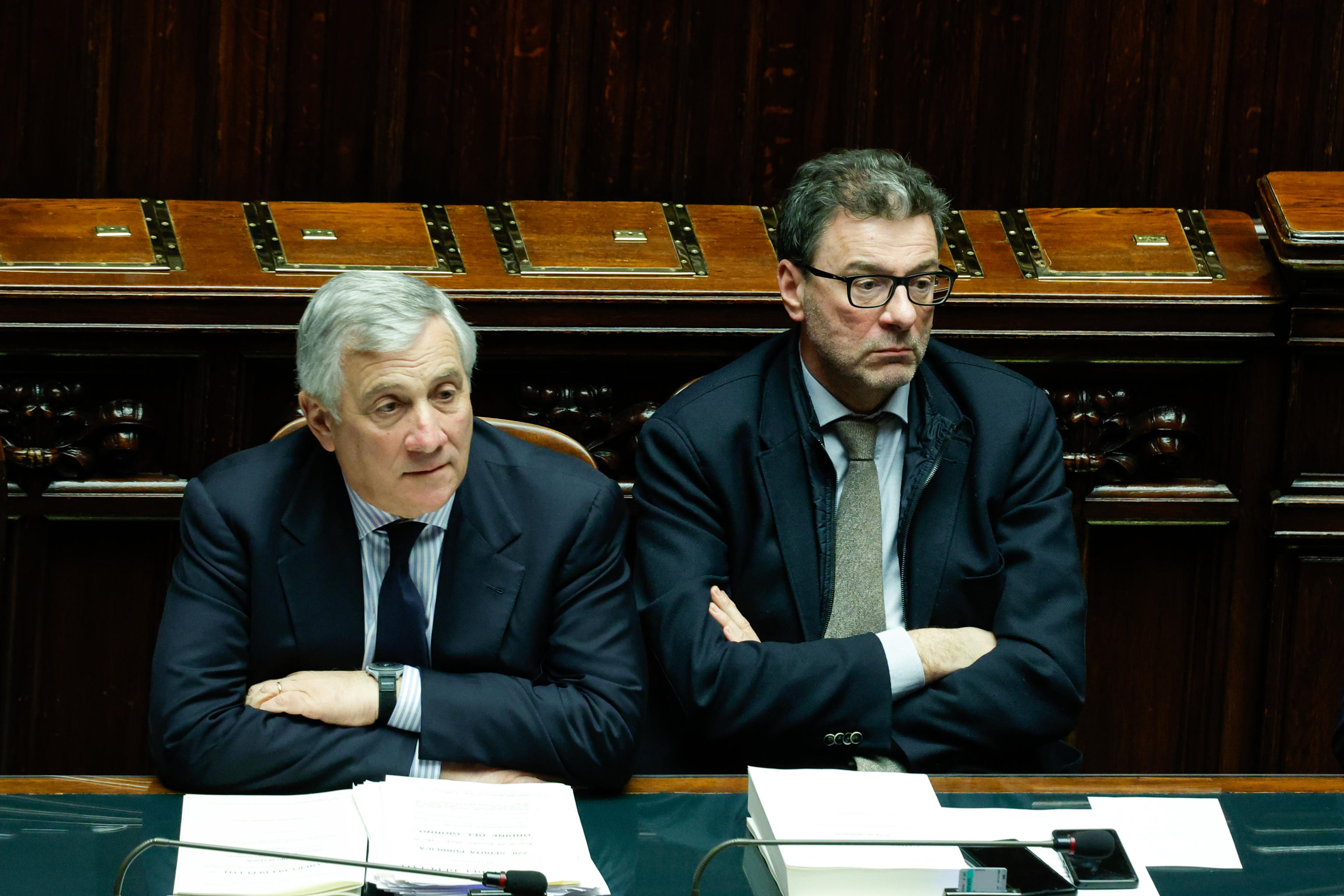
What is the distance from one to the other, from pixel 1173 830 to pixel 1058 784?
17 centimetres

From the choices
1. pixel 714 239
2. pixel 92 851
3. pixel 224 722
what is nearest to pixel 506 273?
pixel 714 239

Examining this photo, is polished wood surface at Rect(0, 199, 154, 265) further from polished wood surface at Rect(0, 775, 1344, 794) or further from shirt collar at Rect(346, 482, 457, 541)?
polished wood surface at Rect(0, 775, 1344, 794)

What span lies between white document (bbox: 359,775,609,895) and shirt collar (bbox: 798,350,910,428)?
0.98 m

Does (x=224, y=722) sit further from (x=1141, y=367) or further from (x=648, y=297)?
(x=1141, y=367)

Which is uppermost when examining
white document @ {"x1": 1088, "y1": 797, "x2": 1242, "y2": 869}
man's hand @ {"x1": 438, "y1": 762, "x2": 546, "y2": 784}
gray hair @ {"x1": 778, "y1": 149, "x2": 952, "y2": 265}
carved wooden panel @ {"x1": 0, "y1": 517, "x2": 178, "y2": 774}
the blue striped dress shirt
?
gray hair @ {"x1": 778, "y1": 149, "x2": 952, "y2": 265}

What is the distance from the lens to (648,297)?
303 cm

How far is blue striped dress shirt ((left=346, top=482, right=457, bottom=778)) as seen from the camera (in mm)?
2287

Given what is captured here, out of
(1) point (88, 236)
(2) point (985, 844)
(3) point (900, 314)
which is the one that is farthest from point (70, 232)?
(2) point (985, 844)

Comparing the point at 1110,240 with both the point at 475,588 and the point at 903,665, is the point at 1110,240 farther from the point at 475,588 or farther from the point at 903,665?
the point at 475,588

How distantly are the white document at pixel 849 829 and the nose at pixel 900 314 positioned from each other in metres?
0.88

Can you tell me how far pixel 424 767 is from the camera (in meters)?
2.12

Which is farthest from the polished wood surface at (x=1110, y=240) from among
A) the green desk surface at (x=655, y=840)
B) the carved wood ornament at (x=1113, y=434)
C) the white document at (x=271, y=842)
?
the white document at (x=271, y=842)

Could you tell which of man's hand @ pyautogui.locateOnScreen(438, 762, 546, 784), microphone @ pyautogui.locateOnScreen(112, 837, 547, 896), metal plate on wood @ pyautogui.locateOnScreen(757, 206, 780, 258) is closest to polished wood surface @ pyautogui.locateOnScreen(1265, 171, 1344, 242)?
→ metal plate on wood @ pyautogui.locateOnScreen(757, 206, 780, 258)

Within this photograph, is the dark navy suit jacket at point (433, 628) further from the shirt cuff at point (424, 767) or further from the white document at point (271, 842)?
the white document at point (271, 842)
